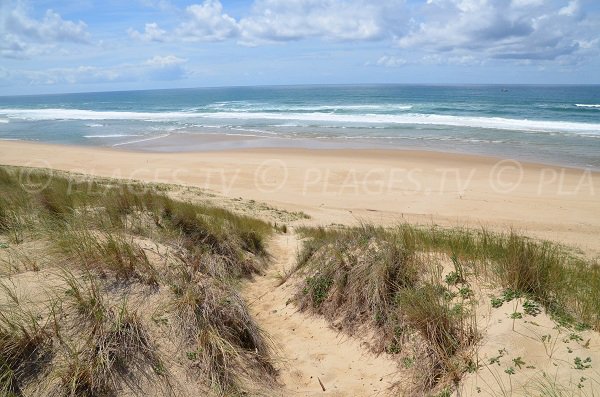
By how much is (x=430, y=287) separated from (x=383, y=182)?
41.0 feet

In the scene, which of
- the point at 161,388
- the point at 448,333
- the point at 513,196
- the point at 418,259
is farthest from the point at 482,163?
the point at 161,388

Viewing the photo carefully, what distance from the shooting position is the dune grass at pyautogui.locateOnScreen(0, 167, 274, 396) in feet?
11.1

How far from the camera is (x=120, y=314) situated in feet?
12.4

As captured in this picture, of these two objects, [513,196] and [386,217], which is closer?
[386,217]

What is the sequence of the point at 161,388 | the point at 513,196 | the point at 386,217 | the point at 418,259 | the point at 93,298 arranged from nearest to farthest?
the point at 161,388 < the point at 93,298 < the point at 418,259 < the point at 386,217 < the point at 513,196

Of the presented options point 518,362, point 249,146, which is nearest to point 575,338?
point 518,362

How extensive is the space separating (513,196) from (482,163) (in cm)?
592

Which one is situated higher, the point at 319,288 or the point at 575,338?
the point at 575,338

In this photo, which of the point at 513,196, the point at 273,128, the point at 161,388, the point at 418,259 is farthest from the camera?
the point at 273,128

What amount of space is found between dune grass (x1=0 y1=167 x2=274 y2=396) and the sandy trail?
1.08 feet

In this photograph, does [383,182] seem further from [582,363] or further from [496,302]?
[582,363]

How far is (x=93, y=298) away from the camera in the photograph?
3844 mm

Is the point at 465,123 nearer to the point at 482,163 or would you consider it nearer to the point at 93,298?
the point at 482,163

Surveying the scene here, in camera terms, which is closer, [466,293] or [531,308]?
[531,308]
